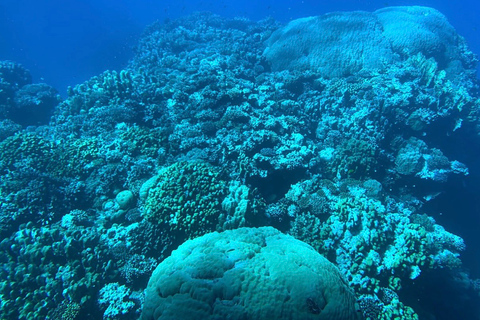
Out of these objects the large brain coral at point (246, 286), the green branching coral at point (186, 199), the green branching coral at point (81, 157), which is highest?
the green branching coral at point (81, 157)

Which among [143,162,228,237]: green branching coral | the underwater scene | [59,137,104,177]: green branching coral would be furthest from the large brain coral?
[59,137,104,177]: green branching coral

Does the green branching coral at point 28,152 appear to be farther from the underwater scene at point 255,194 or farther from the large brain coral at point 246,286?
the large brain coral at point 246,286

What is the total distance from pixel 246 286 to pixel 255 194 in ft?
10.2

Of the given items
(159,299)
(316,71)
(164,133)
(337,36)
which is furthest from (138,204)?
(337,36)

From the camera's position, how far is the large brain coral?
340 cm

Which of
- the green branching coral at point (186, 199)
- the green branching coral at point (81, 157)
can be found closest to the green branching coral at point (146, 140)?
the green branching coral at point (81, 157)

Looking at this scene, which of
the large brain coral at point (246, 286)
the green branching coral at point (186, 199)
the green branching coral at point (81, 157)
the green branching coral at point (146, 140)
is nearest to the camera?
the large brain coral at point (246, 286)

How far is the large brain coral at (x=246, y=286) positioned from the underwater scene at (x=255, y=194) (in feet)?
0.08

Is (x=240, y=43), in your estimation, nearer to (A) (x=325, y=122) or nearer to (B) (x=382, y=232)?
(A) (x=325, y=122)

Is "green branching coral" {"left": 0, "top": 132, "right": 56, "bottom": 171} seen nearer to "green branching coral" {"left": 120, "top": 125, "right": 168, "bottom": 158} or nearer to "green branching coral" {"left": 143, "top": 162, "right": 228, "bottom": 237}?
"green branching coral" {"left": 120, "top": 125, "right": 168, "bottom": 158}

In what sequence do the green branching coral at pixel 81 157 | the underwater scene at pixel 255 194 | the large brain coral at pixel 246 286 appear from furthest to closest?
the green branching coral at pixel 81 157, the underwater scene at pixel 255 194, the large brain coral at pixel 246 286

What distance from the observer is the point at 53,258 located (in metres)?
5.70

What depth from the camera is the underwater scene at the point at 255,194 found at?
163 inches

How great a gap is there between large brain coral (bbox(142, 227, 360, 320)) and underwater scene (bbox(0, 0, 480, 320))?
0.08 ft
